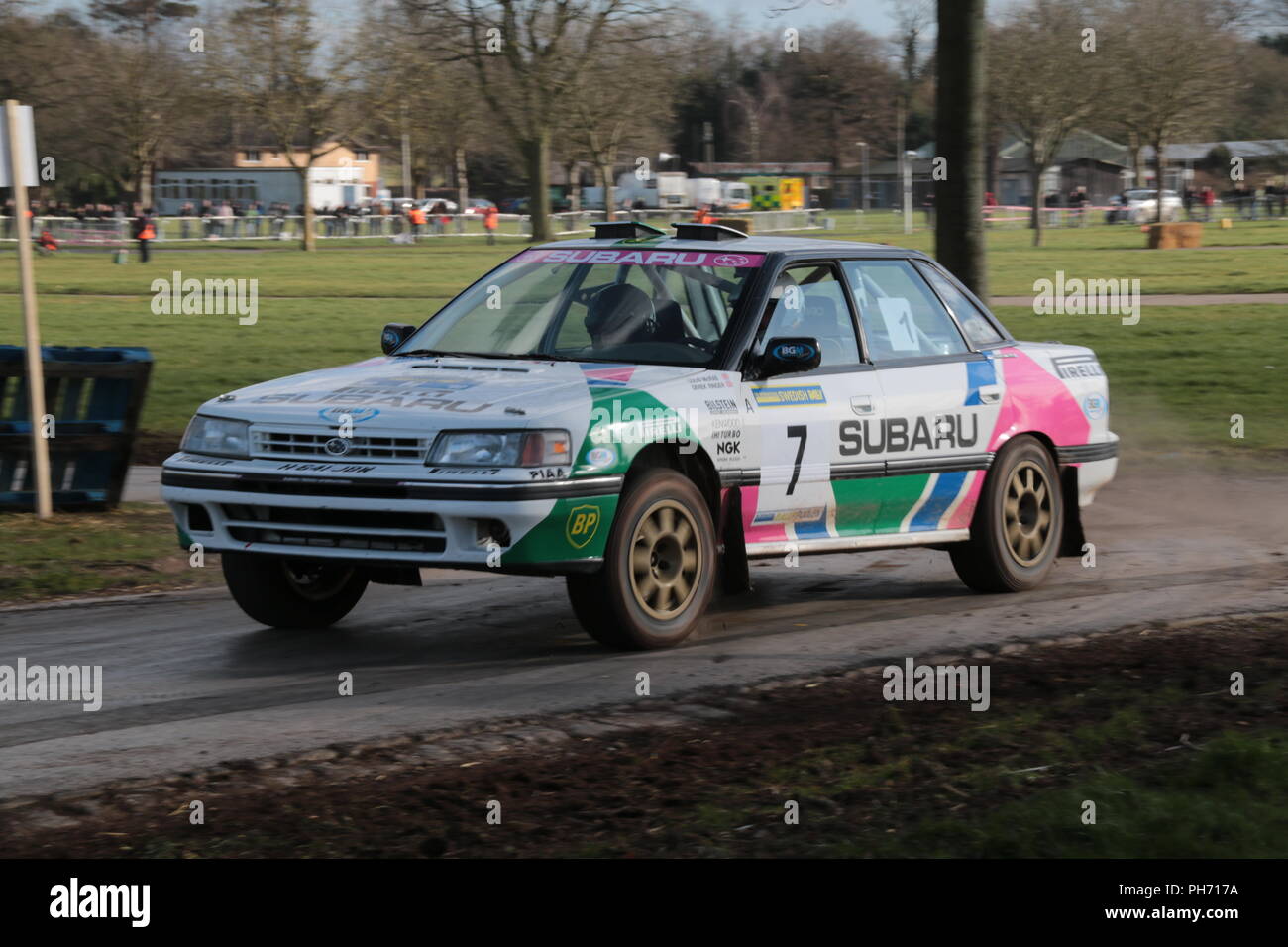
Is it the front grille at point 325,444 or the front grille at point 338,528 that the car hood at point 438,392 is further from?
the front grille at point 338,528

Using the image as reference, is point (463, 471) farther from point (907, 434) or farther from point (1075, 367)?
point (1075, 367)

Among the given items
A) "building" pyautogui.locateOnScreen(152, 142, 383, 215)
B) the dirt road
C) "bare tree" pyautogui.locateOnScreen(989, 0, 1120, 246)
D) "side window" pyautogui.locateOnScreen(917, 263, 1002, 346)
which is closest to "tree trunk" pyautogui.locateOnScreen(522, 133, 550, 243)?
"bare tree" pyautogui.locateOnScreen(989, 0, 1120, 246)

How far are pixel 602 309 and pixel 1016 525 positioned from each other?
8.24 feet

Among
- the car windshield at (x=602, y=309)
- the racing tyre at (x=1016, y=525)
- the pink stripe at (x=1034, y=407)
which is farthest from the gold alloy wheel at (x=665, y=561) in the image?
the pink stripe at (x=1034, y=407)

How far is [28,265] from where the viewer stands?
35.6 ft

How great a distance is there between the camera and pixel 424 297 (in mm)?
33812

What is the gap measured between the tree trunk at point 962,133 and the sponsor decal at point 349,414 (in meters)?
7.17

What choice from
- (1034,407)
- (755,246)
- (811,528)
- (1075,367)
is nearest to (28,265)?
(755,246)

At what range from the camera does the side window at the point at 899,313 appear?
8734mm

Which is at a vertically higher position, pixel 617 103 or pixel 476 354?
pixel 617 103

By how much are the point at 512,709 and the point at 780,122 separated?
110m

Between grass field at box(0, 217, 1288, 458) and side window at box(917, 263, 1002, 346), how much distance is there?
606 centimetres

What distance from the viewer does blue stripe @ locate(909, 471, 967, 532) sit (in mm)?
8719
